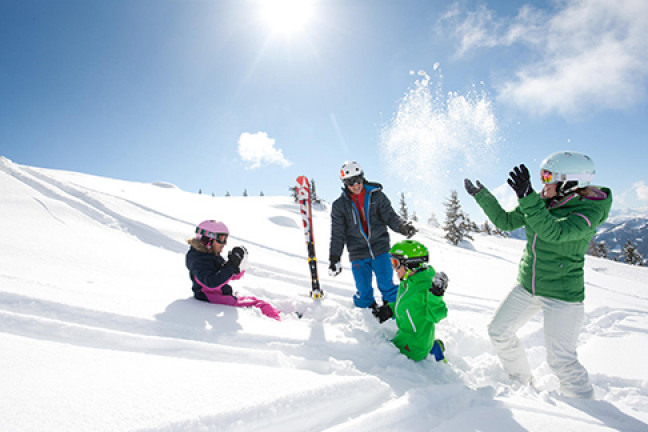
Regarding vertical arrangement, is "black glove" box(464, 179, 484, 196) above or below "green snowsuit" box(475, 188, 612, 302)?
above

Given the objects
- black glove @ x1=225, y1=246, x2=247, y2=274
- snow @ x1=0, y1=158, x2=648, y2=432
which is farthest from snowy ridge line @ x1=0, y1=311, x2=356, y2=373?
black glove @ x1=225, y1=246, x2=247, y2=274

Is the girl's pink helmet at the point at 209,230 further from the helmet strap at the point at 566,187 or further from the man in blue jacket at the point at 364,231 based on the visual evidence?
the helmet strap at the point at 566,187

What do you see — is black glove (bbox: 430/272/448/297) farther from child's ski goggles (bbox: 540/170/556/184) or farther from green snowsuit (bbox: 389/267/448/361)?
child's ski goggles (bbox: 540/170/556/184)

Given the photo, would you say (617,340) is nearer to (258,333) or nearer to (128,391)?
(258,333)

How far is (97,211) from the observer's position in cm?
1149

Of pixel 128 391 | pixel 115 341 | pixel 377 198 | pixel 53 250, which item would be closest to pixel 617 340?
pixel 377 198

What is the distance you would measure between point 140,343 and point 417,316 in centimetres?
273

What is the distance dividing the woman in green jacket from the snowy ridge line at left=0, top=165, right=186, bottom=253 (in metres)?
8.98

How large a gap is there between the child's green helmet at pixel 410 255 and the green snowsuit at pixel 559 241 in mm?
974

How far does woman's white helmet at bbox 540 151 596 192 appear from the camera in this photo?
2.90 m

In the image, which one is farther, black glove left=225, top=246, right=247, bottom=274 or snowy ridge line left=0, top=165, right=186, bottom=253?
snowy ridge line left=0, top=165, right=186, bottom=253

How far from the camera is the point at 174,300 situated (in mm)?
3719

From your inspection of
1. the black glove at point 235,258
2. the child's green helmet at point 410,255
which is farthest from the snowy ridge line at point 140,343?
the child's green helmet at point 410,255

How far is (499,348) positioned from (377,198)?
2663 millimetres
